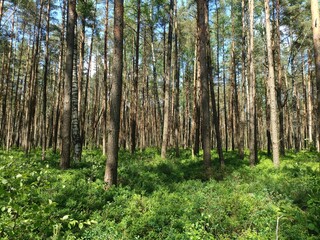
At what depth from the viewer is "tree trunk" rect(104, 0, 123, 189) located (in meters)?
8.05

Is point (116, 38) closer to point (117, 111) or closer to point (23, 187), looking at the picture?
point (117, 111)

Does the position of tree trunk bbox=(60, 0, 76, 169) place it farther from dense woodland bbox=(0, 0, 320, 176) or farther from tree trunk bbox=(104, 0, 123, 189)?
tree trunk bbox=(104, 0, 123, 189)

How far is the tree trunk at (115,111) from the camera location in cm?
805

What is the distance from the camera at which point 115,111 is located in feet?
26.7

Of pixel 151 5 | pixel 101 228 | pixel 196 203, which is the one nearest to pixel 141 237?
pixel 101 228

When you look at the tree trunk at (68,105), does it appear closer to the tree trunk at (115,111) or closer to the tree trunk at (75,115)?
the tree trunk at (75,115)

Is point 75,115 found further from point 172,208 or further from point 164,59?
point 164,59

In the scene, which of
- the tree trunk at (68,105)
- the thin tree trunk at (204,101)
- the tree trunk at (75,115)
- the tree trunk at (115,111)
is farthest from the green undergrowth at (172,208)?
the tree trunk at (75,115)

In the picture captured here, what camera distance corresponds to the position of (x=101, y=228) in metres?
5.70

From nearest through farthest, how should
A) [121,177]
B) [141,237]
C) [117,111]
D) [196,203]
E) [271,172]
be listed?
[141,237] → [196,203] → [117,111] → [121,177] → [271,172]

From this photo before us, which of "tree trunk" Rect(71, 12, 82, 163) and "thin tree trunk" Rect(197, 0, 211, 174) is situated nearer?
"thin tree trunk" Rect(197, 0, 211, 174)

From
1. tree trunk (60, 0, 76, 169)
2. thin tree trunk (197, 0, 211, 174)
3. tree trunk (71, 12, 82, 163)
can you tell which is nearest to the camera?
tree trunk (60, 0, 76, 169)

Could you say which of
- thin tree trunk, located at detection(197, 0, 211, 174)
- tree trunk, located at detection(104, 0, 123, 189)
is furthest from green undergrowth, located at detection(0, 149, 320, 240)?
thin tree trunk, located at detection(197, 0, 211, 174)

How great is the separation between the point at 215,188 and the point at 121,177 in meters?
3.57
